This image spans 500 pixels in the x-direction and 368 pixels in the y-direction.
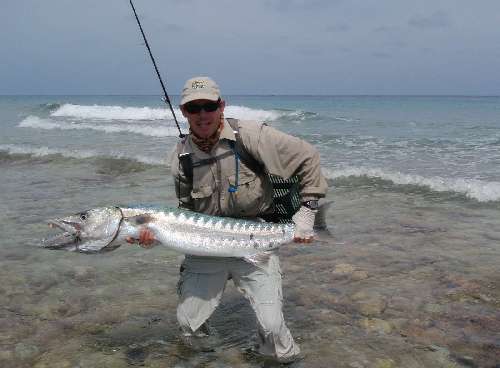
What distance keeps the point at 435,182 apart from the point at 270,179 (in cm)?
890

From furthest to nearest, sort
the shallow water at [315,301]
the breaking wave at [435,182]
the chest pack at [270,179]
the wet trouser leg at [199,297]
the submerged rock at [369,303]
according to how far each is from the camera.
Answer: the breaking wave at [435,182]
the submerged rock at [369,303]
the shallow water at [315,301]
the wet trouser leg at [199,297]
the chest pack at [270,179]

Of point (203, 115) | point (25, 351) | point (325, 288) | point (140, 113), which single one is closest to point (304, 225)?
point (203, 115)

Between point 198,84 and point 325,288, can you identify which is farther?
point 325,288

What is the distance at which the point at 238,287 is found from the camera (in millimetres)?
4398

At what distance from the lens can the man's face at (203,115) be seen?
397 cm

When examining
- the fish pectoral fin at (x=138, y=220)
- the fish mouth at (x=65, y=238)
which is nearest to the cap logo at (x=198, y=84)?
the fish pectoral fin at (x=138, y=220)

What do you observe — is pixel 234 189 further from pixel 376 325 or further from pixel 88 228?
pixel 376 325

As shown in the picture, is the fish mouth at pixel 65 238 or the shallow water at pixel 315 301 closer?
the fish mouth at pixel 65 238

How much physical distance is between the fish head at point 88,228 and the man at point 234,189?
0.87 ft

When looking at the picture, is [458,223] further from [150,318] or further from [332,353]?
[150,318]

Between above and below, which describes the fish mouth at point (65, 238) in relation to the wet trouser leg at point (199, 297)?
above

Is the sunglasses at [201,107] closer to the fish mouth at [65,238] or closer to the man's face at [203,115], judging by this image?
the man's face at [203,115]

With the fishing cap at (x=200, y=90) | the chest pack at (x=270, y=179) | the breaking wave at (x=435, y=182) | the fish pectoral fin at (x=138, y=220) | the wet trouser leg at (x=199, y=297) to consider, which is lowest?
the breaking wave at (x=435, y=182)

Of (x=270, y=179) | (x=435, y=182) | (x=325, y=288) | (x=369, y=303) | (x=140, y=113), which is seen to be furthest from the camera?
(x=140, y=113)
